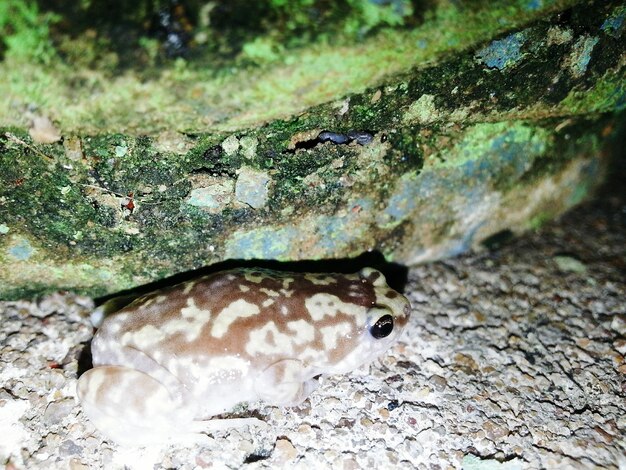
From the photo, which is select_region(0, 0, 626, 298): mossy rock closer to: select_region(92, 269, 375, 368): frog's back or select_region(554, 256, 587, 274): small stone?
select_region(92, 269, 375, 368): frog's back

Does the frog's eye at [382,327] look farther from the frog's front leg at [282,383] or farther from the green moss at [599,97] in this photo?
the green moss at [599,97]

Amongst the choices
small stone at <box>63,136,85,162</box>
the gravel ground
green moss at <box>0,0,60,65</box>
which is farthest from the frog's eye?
green moss at <box>0,0,60,65</box>

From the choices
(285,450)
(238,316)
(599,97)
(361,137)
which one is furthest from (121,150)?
(599,97)

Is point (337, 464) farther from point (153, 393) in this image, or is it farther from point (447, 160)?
point (447, 160)

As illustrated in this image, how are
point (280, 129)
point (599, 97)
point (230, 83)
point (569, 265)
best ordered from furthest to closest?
1. point (569, 265)
2. point (599, 97)
3. point (280, 129)
4. point (230, 83)

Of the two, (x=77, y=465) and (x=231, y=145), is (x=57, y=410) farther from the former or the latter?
(x=231, y=145)

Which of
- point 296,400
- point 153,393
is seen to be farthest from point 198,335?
point 296,400
